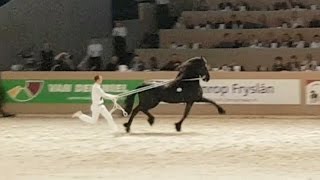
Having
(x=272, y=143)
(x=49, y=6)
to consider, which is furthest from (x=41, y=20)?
(x=272, y=143)

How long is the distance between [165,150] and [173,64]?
781cm

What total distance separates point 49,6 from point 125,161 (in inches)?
471

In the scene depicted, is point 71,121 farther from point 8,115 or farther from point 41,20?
point 41,20

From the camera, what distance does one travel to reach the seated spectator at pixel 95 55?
21.3 m

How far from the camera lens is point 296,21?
22.8m

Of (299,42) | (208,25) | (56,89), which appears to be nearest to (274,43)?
(299,42)

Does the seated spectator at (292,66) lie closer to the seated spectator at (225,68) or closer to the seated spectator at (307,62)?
the seated spectator at (307,62)

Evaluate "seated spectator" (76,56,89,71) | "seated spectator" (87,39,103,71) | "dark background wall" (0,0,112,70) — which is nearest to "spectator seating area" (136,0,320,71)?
"seated spectator" (87,39,103,71)

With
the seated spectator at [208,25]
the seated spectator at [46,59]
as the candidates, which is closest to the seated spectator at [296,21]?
the seated spectator at [208,25]

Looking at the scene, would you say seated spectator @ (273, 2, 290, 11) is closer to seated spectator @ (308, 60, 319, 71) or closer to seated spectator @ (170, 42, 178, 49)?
seated spectator @ (170, 42, 178, 49)

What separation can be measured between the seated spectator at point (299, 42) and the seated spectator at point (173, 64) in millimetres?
3187

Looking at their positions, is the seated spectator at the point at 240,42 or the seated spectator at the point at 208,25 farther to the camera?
the seated spectator at the point at 208,25

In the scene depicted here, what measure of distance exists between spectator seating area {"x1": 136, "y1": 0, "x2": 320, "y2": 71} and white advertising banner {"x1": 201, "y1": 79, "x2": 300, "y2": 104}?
7.12 ft

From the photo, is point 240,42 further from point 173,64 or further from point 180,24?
point 173,64
